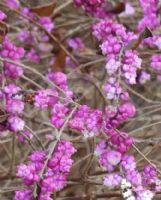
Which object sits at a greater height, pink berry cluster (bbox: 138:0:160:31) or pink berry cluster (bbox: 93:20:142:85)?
pink berry cluster (bbox: 138:0:160:31)

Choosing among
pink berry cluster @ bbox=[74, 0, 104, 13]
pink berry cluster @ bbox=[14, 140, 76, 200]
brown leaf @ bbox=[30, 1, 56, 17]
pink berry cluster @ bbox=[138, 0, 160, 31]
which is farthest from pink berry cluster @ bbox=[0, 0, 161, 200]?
brown leaf @ bbox=[30, 1, 56, 17]

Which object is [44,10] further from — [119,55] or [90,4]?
[119,55]

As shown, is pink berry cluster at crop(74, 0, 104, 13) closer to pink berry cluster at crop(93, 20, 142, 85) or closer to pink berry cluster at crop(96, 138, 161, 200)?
pink berry cluster at crop(93, 20, 142, 85)

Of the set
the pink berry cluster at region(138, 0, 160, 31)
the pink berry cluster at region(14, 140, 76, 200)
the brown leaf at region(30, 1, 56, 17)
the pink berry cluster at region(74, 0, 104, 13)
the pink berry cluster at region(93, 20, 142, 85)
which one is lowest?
the pink berry cluster at region(14, 140, 76, 200)

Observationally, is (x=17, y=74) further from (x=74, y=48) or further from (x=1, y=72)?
(x=74, y=48)

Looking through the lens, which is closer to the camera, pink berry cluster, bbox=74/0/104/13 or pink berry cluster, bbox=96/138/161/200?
pink berry cluster, bbox=96/138/161/200

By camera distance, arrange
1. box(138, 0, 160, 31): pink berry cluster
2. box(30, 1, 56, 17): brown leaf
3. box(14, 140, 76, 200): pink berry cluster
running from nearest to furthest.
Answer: box(14, 140, 76, 200): pink berry cluster → box(138, 0, 160, 31): pink berry cluster → box(30, 1, 56, 17): brown leaf

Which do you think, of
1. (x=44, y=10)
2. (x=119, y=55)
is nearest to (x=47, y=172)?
(x=119, y=55)

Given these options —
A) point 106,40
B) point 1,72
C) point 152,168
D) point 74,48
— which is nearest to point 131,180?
point 152,168
